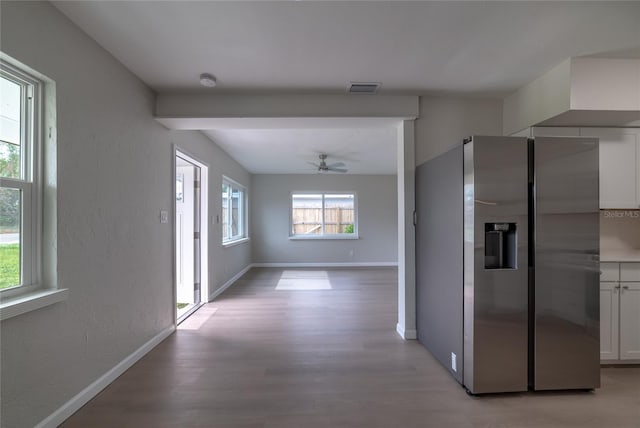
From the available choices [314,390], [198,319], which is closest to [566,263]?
[314,390]

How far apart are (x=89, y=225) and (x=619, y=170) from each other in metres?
4.24

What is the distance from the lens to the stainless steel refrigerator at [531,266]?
198 centimetres

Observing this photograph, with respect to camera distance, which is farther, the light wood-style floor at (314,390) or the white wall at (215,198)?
the white wall at (215,198)

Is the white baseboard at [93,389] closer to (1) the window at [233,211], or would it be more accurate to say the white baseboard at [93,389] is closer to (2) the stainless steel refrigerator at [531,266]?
(2) the stainless steel refrigerator at [531,266]

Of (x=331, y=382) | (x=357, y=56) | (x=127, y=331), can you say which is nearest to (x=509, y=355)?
(x=331, y=382)

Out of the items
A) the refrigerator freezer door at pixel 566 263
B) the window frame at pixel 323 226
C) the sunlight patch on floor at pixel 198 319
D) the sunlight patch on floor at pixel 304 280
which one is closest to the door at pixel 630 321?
the refrigerator freezer door at pixel 566 263

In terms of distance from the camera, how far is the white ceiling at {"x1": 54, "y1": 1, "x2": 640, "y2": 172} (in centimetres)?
169

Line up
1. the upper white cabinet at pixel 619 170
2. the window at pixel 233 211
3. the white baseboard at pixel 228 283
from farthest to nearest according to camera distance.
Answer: the window at pixel 233 211 → the white baseboard at pixel 228 283 → the upper white cabinet at pixel 619 170

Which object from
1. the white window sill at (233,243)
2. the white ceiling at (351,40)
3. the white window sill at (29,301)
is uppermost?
the white ceiling at (351,40)

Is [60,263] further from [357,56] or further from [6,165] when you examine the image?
[357,56]

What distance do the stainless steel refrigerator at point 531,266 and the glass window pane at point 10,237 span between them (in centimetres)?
272

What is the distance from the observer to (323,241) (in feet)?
24.5

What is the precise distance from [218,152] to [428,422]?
440cm

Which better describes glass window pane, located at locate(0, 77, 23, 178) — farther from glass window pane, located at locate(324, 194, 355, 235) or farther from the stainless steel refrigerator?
glass window pane, located at locate(324, 194, 355, 235)
